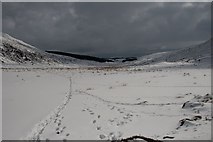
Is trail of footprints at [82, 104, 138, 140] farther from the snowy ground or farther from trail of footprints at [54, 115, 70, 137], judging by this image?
trail of footprints at [54, 115, 70, 137]

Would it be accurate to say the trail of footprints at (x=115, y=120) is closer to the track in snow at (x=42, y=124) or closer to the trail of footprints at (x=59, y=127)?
the trail of footprints at (x=59, y=127)

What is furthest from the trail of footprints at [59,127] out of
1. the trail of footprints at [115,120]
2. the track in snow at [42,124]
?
the trail of footprints at [115,120]

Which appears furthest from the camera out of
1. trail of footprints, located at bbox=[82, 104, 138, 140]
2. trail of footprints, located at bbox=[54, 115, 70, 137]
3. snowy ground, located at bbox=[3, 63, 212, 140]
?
trail of footprints, located at bbox=[54, 115, 70, 137]

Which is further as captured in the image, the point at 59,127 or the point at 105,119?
the point at 105,119

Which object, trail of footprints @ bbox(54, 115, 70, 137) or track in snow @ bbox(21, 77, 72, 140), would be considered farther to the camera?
trail of footprints @ bbox(54, 115, 70, 137)

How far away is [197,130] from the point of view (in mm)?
9664

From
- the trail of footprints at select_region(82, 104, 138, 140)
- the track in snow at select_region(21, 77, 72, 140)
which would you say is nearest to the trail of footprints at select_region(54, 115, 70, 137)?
the track in snow at select_region(21, 77, 72, 140)

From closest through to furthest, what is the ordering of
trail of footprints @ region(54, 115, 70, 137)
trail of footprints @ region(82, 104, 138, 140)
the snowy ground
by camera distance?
trail of footprints @ region(82, 104, 138, 140)
the snowy ground
trail of footprints @ region(54, 115, 70, 137)

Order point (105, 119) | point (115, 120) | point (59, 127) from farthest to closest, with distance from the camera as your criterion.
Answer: point (105, 119)
point (115, 120)
point (59, 127)

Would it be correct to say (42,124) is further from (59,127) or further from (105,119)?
(105,119)

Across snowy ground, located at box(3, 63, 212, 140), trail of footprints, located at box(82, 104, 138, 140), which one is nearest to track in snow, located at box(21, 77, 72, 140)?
snowy ground, located at box(3, 63, 212, 140)

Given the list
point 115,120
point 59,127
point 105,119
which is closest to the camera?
point 59,127

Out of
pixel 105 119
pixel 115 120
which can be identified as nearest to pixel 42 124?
pixel 105 119

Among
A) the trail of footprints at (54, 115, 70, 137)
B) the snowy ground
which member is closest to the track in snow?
the snowy ground
